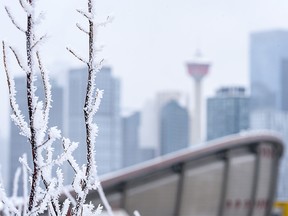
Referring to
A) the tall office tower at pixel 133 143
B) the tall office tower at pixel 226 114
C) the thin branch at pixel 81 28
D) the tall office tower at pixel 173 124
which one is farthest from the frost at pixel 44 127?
the tall office tower at pixel 173 124

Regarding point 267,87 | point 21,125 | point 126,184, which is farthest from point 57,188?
point 267,87

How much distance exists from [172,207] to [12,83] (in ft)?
46.5

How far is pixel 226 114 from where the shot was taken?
505ft

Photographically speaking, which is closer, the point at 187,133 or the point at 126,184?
the point at 126,184

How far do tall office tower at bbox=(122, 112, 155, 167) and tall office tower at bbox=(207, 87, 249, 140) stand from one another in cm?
1457

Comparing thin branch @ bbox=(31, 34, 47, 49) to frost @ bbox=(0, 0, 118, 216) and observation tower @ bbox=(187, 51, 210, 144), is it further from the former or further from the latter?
observation tower @ bbox=(187, 51, 210, 144)

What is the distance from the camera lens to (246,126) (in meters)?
161

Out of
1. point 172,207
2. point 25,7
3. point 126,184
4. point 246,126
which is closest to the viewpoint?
point 25,7

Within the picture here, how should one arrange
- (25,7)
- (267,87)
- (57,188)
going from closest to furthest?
A: (25,7), (57,188), (267,87)

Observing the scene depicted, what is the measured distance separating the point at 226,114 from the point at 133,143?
26680 mm

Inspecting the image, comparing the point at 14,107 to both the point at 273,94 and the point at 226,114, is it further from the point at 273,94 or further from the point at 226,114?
the point at 273,94

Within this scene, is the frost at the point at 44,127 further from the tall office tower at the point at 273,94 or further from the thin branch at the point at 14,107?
the tall office tower at the point at 273,94

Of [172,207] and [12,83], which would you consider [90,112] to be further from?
[172,207]

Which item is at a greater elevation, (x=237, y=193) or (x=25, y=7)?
(x=25, y=7)
